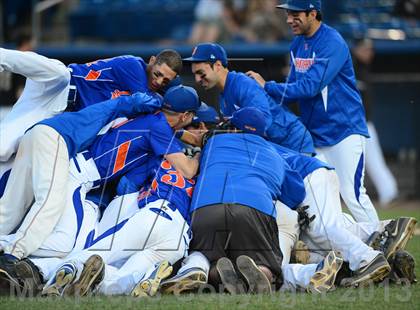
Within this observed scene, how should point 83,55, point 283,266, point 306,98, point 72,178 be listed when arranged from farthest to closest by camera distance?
point 83,55 < point 306,98 < point 72,178 < point 283,266

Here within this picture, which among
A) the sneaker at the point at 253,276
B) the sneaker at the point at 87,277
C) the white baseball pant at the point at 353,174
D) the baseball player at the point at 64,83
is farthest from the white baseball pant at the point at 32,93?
the white baseball pant at the point at 353,174

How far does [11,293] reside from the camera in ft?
19.1

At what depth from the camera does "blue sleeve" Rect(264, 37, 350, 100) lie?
7859mm

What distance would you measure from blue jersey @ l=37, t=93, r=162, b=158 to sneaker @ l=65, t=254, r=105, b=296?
1.11m

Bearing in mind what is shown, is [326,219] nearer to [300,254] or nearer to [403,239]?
[300,254]

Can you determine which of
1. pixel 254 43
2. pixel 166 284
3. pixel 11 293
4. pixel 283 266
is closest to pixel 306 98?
pixel 283 266

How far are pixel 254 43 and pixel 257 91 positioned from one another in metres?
6.88

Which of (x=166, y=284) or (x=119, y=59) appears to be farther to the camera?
(x=119, y=59)

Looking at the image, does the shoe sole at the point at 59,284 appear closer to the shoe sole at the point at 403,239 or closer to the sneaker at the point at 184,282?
the sneaker at the point at 184,282

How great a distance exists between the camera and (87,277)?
18.8 ft

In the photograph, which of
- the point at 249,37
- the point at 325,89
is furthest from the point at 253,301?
the point at 249,37

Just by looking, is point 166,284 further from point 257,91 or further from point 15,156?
point 257,91

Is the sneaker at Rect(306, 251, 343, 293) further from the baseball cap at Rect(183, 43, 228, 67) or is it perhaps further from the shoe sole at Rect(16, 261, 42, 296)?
Answer: the baseball cap at Rect(183, 43, 228, 67)

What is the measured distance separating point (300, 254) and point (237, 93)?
57.5 inches
